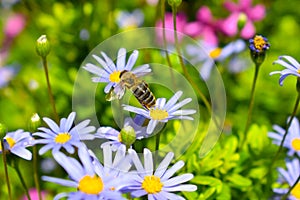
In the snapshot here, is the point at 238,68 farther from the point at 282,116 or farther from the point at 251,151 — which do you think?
the point at 251,151

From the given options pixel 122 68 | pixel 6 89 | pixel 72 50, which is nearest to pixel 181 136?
pixel 122 68

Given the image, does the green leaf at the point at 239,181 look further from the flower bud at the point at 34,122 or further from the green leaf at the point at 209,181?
the flower bud at the point at 34,122

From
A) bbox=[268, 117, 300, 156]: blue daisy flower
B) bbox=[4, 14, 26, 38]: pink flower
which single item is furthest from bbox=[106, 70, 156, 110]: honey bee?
bbox=[4, 14, 26, 38]: pink flower

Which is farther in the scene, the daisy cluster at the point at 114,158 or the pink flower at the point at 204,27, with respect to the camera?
the pink flower at the point at 204,27

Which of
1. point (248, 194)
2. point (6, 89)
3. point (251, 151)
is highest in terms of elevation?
point (6, 89)

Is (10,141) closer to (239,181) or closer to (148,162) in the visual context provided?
(148,162)

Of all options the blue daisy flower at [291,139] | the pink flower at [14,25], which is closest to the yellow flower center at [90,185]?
the blue daisy flower at [291,139]
